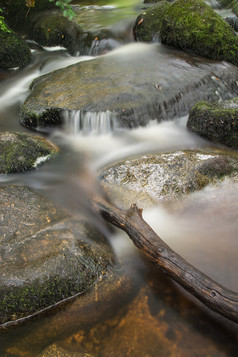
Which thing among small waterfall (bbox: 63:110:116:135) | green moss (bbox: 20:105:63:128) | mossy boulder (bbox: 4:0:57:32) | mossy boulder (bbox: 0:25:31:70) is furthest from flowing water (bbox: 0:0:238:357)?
mossy boulder (bbox: 4:0:57:32)

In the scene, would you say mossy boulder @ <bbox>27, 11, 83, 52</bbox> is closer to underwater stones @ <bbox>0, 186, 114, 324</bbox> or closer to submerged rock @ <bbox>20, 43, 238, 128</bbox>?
submerged rock @ <bbox>20, 43, 238, 128</bbox>

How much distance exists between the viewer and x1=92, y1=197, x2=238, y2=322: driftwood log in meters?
2.81

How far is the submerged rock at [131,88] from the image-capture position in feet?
20.8

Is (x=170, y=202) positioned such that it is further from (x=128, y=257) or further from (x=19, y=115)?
(x=19, y=115)

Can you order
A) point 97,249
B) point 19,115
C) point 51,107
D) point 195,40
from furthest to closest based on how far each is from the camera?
1. point 195,40
2. point 19,115
3. point 51,107
4. point 97,249

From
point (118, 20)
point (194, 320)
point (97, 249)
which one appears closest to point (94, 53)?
point (118, 20)

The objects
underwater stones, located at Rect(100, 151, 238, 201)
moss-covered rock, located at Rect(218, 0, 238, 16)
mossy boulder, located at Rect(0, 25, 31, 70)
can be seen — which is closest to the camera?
underwater stones, located at Rect(100, 151, 238, 201)

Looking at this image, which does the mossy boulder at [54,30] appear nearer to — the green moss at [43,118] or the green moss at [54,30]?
the green moss at [54,30]

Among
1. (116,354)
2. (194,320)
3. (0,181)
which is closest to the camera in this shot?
(116,354)

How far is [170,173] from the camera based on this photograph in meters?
4.61

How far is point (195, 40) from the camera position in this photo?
809 cm

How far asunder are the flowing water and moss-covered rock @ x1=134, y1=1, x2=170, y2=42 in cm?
467

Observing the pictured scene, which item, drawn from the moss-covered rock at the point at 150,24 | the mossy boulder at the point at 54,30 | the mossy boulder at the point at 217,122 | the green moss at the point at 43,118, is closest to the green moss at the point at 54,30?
the mossy boulder at the point at 54,30

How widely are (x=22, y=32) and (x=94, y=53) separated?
11.4 feet
